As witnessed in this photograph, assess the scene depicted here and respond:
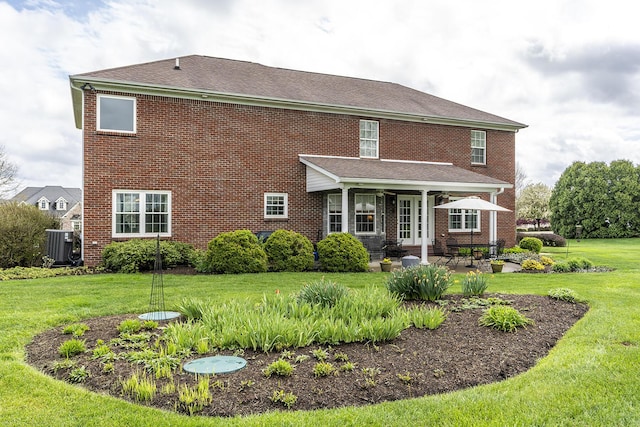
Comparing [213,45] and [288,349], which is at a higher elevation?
[213,45]

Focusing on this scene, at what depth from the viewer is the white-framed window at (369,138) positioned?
1869 centimetres

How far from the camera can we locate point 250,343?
18.1 feet

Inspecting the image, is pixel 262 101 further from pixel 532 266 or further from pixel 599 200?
pixel 599 200

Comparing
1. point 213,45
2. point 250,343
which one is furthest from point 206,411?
point 213,45

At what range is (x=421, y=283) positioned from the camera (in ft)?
26.2

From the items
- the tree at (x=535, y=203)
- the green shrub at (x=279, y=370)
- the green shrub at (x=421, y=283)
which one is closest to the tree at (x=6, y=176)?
the green shrub at (x=421, y=283)

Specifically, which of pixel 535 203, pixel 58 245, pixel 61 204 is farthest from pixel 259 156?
pixel 61 204

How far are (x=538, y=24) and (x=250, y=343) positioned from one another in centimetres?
1305

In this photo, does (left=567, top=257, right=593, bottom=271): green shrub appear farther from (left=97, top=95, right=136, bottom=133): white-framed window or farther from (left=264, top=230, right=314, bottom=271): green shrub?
(left=97, top=95, right=136, bottom=133): white-framed window

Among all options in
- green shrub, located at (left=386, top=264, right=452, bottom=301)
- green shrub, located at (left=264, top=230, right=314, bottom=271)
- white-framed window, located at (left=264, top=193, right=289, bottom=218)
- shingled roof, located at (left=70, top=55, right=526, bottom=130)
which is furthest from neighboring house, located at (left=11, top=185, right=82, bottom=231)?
green shrub, located at (left=386, top=264, right=452, bottom=301)

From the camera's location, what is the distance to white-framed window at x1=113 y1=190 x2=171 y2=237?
14.9 m

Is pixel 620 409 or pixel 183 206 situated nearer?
pixel 620 409

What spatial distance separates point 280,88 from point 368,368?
48.4 feet

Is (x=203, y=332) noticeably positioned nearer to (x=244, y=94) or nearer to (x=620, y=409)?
(x=620, y=409)
